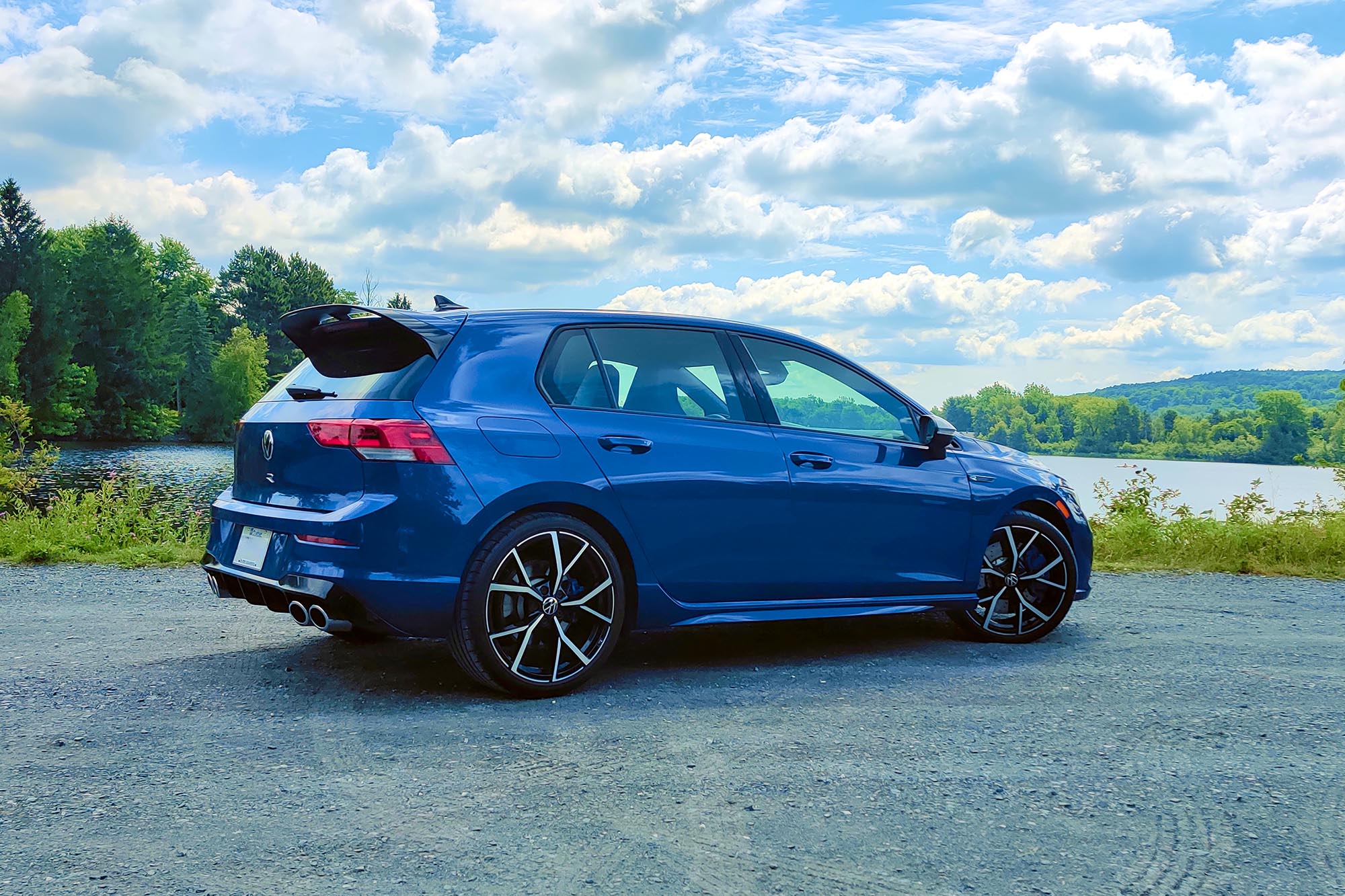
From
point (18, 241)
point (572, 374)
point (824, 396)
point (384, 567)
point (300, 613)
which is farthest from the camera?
point (18, 241)

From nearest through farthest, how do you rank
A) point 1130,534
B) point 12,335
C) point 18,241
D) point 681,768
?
point 681,768 → point 1130,534 → point 12,335 → point 18,241

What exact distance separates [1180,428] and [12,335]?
208 ft

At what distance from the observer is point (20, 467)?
579 inches

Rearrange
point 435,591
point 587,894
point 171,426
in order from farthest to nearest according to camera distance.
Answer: point 171,426 < point 435,591 < point 587,894

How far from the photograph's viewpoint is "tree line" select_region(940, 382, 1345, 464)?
499 inches

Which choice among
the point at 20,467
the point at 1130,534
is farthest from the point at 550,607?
the point at 20,467

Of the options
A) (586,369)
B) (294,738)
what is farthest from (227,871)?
(586,369)

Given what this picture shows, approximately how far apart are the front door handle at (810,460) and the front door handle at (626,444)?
0.82 meters

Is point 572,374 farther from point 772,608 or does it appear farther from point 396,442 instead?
point 772,608

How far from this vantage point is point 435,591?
15.1 feet

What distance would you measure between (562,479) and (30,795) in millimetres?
2190

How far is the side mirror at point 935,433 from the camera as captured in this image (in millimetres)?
6105

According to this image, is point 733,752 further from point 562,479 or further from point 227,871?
point 227,871

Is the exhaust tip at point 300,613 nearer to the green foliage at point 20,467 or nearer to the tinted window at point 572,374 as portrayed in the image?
the tinted window at point 572,374
